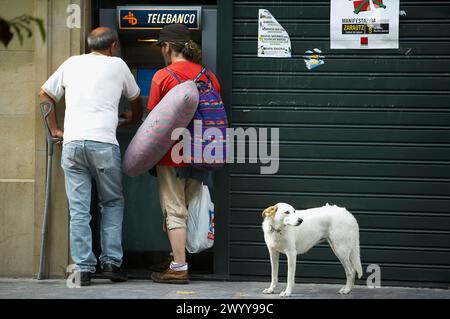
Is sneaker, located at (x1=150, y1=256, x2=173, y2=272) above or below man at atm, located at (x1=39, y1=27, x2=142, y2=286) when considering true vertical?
below

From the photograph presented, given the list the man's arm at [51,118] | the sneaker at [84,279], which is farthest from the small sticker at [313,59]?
the sneaker at [84,279]

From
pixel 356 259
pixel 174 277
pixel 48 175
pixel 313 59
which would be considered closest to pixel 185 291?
pixel 174 277

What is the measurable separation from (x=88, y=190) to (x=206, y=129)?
111cm

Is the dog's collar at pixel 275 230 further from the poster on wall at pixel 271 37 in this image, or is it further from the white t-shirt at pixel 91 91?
the poster on wall at pixel 271 37

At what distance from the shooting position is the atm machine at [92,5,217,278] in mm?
7605

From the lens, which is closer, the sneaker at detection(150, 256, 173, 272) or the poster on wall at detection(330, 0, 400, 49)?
the poster on wall at detection(330, 0, 400, 49)

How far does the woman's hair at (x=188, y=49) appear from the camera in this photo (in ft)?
23.8

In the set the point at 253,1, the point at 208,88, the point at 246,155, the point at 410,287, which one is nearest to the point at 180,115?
the point at 208,88

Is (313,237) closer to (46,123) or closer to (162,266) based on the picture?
(162,266)

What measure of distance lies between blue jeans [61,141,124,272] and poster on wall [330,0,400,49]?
2.21 metres

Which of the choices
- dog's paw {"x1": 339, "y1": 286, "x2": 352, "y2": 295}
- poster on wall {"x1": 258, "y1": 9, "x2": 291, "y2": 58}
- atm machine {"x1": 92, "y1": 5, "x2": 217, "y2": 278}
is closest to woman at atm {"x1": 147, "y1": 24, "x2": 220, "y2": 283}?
atm machine {"x1": 92, "y1": 5, "x2": 217, "y2": 278}

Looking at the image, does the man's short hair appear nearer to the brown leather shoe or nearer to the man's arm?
the man's arm

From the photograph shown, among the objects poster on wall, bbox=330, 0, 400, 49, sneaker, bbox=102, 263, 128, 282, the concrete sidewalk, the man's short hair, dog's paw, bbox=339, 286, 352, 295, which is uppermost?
poster on wall, bbox=330, 0, 400, 49

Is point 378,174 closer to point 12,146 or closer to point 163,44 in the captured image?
point 163,44
